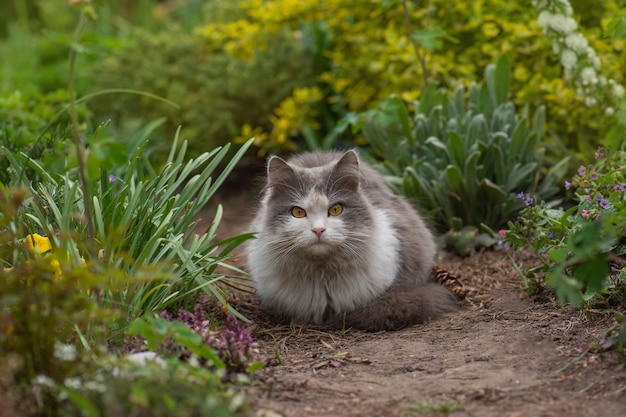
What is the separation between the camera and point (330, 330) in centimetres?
387

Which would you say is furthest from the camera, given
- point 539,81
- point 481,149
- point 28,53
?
point 28,53

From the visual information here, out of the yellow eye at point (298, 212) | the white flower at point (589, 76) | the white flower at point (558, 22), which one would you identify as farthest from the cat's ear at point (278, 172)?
the white flower at point (589, 76)

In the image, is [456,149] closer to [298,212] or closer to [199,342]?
[298,212]

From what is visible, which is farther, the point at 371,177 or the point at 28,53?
the point at 28,53

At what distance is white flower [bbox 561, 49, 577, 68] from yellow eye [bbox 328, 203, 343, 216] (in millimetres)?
1781

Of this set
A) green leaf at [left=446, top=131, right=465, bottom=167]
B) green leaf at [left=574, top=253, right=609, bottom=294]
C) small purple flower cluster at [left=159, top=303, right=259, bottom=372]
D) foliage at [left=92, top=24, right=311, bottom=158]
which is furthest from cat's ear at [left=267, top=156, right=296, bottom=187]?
foliage at [left=92, top=24, right=311, bottom=158]

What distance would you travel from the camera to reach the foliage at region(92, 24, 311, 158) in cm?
683

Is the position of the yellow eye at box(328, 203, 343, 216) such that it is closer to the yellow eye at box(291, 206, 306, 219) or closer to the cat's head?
the cat's head

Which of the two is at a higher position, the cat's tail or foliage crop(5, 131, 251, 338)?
foliage crop(5, 131, 251, 338)

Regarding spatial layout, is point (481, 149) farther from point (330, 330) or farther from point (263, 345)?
point (263, 345)

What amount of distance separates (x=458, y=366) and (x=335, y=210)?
3.37ft

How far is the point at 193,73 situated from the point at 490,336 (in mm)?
4534

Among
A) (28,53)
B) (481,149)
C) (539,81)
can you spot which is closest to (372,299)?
(481,149)

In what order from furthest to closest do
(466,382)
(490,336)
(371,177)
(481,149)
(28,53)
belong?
(28,53) → (481,149) → (371,177) → (490,336) → (466,382)
